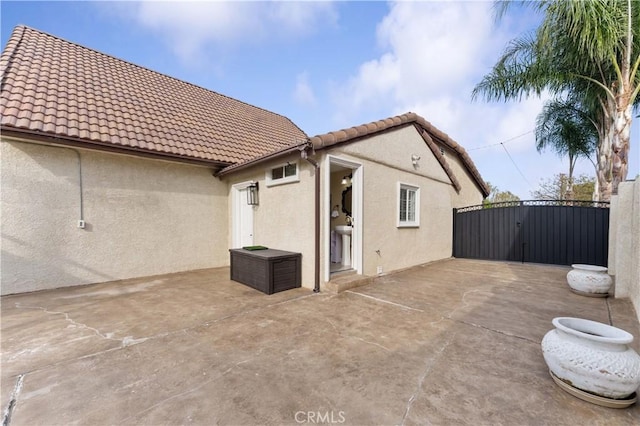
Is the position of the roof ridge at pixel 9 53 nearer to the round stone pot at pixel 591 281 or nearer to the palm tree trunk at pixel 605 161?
the round stone pot at pixel 591 281

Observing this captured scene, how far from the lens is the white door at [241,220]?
27.8ft

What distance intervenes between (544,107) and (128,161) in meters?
17.8

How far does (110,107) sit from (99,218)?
3.37m

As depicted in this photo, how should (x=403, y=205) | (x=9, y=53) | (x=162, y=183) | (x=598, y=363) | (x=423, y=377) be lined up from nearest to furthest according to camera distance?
(x=598, y=363) → (x=423, y=377) → (x=9, y=53) → (x=162, y=183) → (x=403, y=205)

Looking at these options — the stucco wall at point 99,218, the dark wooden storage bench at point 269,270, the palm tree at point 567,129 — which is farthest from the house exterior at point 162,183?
the palm tree at point 567,129

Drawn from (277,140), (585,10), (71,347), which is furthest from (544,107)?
(71,347)

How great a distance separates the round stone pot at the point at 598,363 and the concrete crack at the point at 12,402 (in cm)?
500

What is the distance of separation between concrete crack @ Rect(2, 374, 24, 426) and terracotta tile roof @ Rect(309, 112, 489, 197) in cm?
527

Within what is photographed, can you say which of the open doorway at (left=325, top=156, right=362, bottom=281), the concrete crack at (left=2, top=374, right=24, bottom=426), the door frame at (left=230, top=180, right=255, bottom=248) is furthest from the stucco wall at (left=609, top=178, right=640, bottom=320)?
the door frame at (left=230, top=180, right=255, bottom=248)

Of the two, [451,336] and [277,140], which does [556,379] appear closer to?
[451,336]

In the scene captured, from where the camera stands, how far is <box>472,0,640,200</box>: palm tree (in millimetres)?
7027

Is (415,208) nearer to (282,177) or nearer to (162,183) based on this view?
(282,177)

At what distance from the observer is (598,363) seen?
2.32m

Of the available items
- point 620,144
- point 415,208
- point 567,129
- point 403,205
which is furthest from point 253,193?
point 567,129
